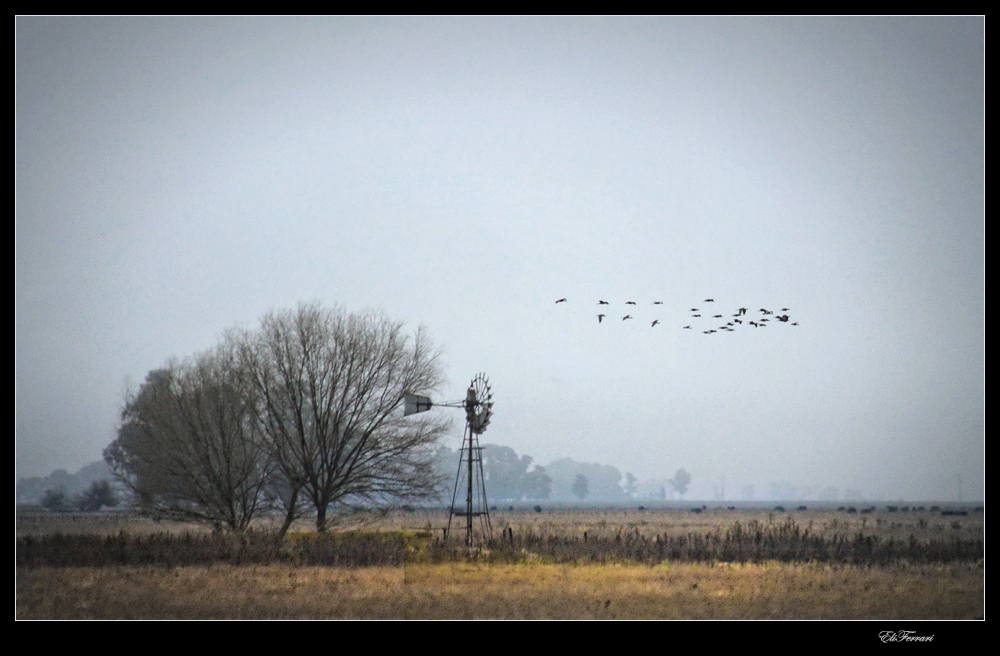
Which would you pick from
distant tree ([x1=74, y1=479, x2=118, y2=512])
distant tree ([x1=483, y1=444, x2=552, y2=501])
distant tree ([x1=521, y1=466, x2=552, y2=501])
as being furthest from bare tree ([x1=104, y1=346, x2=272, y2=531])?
distant tree ([x1=521, y1=466, x2=552, y2=501])

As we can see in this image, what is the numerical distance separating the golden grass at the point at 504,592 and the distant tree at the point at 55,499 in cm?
3908

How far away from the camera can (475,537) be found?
30.3 meters

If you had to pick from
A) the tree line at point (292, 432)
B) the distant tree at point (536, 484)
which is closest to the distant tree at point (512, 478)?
the distant tree at point (536, 484)

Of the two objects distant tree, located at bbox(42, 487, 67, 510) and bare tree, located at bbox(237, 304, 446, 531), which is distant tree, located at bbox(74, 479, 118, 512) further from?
bare tree, located at bbox(237, 304, 446, 531)

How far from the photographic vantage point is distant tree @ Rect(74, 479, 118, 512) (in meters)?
54.2

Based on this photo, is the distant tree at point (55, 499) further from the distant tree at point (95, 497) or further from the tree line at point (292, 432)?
the tree line at point (292, 432)

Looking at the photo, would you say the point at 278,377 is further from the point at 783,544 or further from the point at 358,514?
the point at 783,544

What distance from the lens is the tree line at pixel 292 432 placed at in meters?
32.2

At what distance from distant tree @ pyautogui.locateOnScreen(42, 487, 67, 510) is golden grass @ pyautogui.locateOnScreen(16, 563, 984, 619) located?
39079 millimetres

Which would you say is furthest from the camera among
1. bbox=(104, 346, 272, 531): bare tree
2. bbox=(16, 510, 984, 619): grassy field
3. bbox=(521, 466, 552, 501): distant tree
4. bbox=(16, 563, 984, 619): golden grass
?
bbox=(521, 466, 552, 501): distant tree

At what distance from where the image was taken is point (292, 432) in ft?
109

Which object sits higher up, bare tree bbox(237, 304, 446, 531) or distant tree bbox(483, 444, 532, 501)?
bare tree bbox(237, 304, 446, 531)

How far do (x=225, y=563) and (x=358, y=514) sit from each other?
9.67 meters
